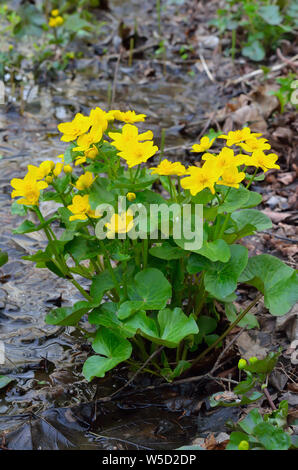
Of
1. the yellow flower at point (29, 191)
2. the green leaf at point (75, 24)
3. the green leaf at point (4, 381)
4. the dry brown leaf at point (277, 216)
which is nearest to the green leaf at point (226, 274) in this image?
the yellow flower at point (29, 191)

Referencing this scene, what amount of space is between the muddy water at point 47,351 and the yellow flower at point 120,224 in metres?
0.67

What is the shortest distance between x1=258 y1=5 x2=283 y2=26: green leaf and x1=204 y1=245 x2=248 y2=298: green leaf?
140 inches

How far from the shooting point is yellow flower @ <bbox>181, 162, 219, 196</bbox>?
57.5 inches

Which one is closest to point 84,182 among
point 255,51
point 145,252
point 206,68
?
point 145,252

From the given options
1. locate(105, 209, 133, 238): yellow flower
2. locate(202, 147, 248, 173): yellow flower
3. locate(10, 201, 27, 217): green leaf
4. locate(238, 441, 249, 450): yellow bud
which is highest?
locate(202, 147, 248, 173): yellow flower

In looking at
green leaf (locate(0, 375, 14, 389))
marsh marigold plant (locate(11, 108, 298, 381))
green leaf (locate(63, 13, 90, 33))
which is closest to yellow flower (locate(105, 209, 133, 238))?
marsh marigold plant (locate(11, 108, 298, 381))

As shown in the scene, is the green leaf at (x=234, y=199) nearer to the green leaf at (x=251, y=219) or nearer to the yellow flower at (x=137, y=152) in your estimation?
the green leaf at (x=251, y=219)

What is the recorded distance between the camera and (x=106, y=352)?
1.56 metres

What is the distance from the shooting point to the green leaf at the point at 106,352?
148 cm

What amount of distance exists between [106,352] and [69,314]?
0.56 feet

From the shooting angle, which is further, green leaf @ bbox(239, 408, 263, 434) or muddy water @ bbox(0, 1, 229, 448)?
muddy water @ bbox(0, 1, 229, 448)

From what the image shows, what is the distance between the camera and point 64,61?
15.7 ft

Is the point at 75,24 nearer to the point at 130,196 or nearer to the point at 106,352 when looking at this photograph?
the point at 130,196

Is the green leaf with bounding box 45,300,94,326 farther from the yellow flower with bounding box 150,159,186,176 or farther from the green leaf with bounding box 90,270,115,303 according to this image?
the yellow flower with bounding box 150,159,186,176
